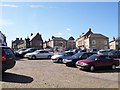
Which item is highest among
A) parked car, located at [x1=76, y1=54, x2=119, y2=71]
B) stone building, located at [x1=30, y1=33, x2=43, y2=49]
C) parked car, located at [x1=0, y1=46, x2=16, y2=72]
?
stone building, located at [x1=30, y1=33, x2=43, y2=49]

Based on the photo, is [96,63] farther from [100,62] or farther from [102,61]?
[102,61]

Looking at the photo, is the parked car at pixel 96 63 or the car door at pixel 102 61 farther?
the car door at pixel 102 61

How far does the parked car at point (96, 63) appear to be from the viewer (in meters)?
20.1

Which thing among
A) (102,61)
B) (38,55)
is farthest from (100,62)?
(38,55)

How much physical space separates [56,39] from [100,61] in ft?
354

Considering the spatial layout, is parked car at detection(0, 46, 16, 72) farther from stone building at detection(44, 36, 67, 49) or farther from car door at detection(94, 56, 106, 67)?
stone building at detection(44, 36, 67, 49)

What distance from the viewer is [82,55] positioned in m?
24.0

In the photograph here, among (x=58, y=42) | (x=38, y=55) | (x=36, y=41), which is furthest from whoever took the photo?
(x=58, y=42)

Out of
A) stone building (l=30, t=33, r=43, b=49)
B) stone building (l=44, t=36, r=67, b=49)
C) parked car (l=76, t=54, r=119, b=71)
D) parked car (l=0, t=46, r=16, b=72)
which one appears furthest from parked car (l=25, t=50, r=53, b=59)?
stone building (l=44, t=36, r=67, b=49)

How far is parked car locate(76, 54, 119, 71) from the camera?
2007cm

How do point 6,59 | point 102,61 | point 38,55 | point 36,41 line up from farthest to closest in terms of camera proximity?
point 36,41 < point 38,55 < point 102,61 < point 6,59

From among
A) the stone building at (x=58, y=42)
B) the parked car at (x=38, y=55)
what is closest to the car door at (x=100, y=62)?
the parked car at (x=38, y=55)

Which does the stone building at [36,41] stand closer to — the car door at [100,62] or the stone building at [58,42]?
the stone building at [58,42]

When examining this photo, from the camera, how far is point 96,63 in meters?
20.6
